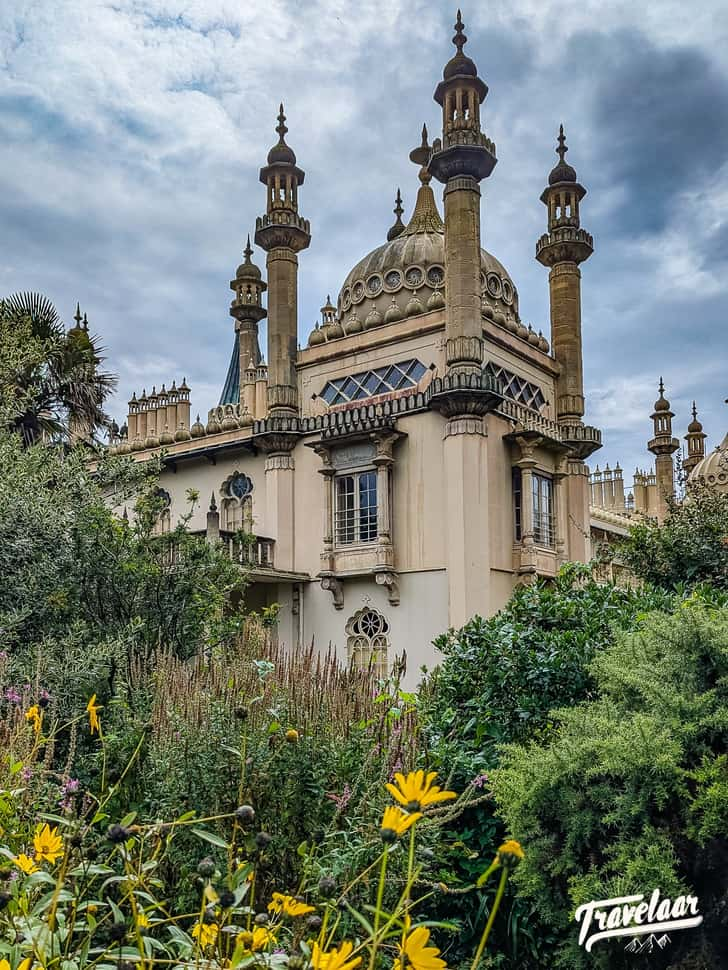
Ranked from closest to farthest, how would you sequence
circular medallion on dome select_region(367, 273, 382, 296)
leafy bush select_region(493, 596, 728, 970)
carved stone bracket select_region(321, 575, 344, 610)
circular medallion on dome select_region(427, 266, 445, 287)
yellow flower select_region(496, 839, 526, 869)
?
yellow flower select_region(496, 839, 526, 869) < leafy bush select_region(493, 596, 728, 970) < carved stone bracket select_region(321, 575, 344, 610) < circular medallion on dome select_region(427, 266, 445, 287) < circular medallion on dome select_region(367, 273, 382, 296)

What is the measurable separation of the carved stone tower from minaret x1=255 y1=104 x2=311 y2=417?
19.6 feet

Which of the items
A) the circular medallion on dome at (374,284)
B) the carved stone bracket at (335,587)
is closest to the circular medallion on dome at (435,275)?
the circular medallion on dome at (374,284)

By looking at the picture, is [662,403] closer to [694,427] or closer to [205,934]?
[694,427]

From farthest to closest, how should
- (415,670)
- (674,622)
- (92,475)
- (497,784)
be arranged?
(415,670), (92,475), (674,622), (497,784)

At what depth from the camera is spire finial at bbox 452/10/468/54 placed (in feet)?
61.6

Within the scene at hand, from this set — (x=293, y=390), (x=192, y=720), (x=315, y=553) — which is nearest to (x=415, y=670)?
(x=315, y=553)

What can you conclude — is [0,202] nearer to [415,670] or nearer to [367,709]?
[367,709]

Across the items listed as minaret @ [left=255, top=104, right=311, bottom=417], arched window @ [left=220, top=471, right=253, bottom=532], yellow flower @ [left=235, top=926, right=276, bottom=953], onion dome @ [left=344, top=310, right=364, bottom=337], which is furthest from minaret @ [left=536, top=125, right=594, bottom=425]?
yellow flower @ [left=235, top=926, right=276, bottom=953]

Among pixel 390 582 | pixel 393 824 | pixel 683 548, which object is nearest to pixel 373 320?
pixel 390 582

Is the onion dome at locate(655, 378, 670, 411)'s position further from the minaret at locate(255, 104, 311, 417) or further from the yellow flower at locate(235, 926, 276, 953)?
the yellow flower at locate(235, 926, 276, 953)

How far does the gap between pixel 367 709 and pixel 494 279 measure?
15.8 meters

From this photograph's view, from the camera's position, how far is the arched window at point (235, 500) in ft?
67.4

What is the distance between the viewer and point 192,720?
4.67 metres
